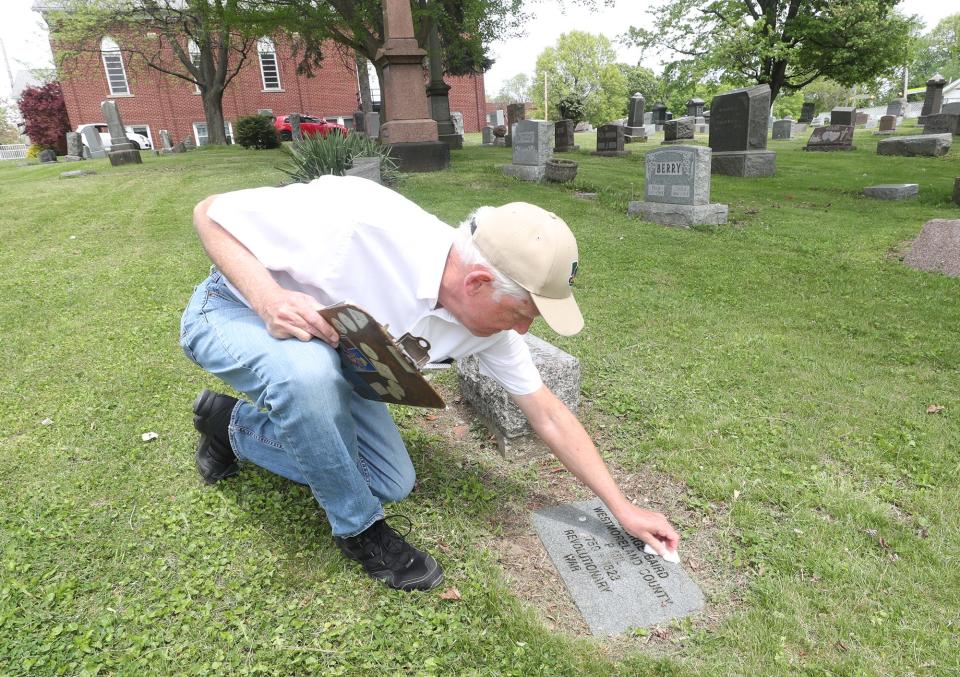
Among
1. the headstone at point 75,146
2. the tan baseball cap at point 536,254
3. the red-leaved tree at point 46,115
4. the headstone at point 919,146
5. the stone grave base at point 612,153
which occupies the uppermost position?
the red-leaved tree at point 46,115

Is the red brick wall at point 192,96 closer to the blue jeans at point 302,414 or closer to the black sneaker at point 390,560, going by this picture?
the blue jeans at point 302,414

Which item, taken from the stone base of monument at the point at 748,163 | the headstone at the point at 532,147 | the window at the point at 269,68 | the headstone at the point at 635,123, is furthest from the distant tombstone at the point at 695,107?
the headstone at the point at 532,147

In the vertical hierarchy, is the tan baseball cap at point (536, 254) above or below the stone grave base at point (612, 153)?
above

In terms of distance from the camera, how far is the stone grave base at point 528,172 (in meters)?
11.1

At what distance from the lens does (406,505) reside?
2.54 meters

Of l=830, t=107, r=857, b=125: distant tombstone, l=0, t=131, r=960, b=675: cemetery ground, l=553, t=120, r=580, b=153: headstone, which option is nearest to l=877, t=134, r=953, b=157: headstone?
l=830, t=107, r=857, b=125: distant tombstone

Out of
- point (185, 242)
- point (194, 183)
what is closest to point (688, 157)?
point (185, 242)

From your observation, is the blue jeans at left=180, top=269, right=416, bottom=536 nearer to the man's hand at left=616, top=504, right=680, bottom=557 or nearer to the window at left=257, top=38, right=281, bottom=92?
the man's hand at left=616, top=504, right=680, bottom=557

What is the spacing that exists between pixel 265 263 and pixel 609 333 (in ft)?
9.43

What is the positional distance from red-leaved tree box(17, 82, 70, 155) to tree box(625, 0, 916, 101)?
3071 centimetres

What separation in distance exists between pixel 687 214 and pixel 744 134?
614 cm

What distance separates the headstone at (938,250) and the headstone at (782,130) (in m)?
21.4

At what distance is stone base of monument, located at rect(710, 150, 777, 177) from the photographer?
1218 cm

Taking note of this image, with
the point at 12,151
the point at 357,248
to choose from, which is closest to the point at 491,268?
the point at 357,248
